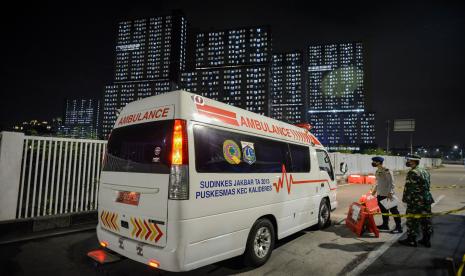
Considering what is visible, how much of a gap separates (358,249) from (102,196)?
16.0ft

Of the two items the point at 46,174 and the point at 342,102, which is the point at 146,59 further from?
the point at 46,174

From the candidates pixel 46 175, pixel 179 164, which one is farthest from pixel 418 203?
pixel 46 175

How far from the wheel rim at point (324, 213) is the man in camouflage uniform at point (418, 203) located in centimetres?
166

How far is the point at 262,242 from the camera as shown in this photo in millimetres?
4434

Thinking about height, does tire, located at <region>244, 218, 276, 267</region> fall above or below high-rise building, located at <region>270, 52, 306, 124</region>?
below

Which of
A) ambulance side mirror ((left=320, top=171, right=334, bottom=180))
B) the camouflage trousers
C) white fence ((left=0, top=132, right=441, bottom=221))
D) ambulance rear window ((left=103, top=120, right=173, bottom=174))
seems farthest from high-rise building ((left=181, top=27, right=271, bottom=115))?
ambulance rear window ((left=103, top=120, right=173, bottom=174))

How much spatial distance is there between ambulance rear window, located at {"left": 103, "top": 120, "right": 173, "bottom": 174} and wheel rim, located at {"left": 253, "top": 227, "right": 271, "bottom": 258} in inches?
78.3

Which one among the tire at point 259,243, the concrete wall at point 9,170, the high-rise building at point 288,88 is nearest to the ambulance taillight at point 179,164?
the tire at point 259,243

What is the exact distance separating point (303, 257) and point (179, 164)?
10.1 feet

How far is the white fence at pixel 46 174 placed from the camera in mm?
5520

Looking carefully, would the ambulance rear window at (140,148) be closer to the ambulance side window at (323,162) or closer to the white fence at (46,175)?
the white fence at (46,175)

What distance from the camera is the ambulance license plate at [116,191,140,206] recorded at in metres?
3.54

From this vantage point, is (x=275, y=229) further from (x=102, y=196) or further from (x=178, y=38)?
(x=178, y=38)

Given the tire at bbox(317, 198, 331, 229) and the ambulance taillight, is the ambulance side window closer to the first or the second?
the tire at bbox(317, 198, 331, 229)
